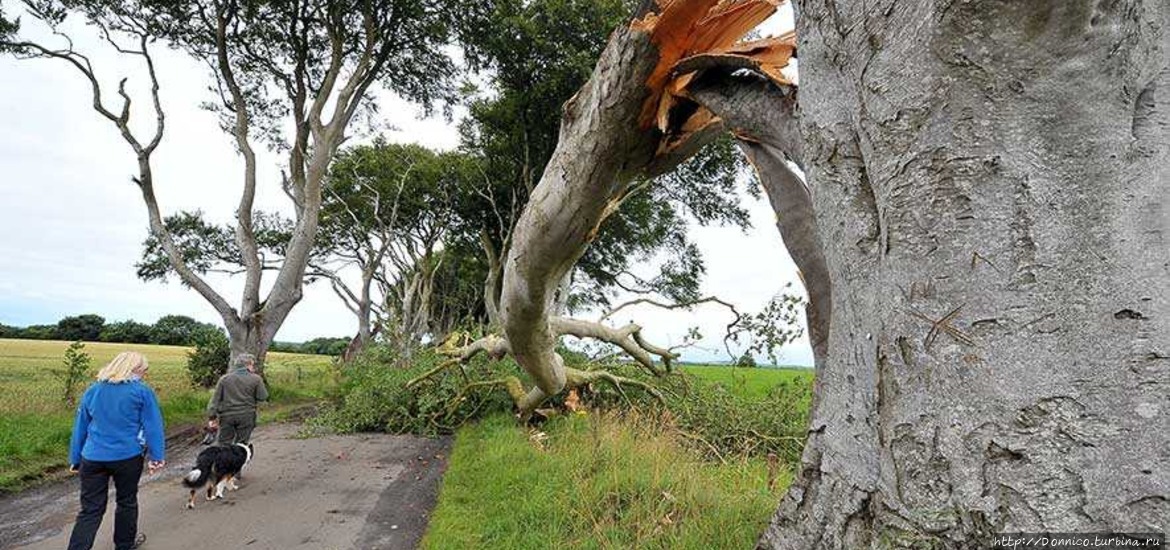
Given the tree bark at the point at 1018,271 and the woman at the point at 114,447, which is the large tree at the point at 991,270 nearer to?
the tree bark at the point at 1018,271

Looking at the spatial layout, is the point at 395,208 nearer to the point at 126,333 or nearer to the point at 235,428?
the point at 235,428

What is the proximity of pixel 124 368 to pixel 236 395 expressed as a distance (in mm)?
2562

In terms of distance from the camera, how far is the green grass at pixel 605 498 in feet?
13.1

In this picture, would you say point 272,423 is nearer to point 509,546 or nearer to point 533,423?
point 533,423

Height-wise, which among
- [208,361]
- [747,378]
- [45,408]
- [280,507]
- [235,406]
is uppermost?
[208,361]

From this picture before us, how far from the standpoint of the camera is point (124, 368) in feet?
16.8

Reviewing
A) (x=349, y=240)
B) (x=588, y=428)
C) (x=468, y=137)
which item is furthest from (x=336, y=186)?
(x=588, y=428)

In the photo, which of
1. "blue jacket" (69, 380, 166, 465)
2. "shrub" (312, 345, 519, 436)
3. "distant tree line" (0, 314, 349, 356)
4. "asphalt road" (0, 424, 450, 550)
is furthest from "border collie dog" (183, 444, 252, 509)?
"distant tree line" (0, 314, 349, 356)

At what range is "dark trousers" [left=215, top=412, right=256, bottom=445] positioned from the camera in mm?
7439

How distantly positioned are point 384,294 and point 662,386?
66.8 ft

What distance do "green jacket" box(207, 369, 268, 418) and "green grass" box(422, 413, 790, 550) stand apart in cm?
267

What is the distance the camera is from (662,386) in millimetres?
10953

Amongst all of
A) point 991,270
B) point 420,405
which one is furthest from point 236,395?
point 991,270

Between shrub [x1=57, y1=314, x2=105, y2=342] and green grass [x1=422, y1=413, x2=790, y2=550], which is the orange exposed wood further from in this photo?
shrub [x1=57, y1=314, x2=105, y2=342]
